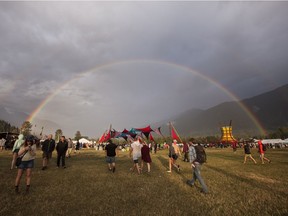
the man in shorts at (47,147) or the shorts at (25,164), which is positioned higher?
the man in shorts at (47,147)

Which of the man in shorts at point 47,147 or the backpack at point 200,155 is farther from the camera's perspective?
the man in shorts at point 47,147

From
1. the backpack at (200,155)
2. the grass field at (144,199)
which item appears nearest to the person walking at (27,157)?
the grass field at (144,199)

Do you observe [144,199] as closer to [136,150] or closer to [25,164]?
[25,164]

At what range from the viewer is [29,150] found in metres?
9.27

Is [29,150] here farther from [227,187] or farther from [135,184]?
[227,187]

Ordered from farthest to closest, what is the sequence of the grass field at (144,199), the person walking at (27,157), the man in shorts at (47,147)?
the man in shorts at (47,147)
the person walking at (27,157)
the grass field at (144,199)

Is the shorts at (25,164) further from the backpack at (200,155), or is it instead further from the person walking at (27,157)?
the backpack at (200,155)

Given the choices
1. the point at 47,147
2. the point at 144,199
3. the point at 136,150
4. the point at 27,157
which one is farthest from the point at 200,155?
the point at 47,147

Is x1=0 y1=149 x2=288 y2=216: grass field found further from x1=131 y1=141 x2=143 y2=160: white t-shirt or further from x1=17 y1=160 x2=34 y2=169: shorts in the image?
x1=131 y1=141 x2=143 y2=160: white t-shirt

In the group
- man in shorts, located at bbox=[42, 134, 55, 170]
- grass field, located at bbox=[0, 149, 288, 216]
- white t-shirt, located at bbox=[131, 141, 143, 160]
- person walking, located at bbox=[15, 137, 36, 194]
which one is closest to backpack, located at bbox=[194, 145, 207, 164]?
grass field, located at bbox=[0, 149, 288, 216]

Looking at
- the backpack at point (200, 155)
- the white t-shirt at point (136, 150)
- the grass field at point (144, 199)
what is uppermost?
the white t-shirt at point (136, 150)

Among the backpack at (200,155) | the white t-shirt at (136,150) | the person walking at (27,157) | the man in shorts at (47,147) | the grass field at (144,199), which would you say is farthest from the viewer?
the man in shorts at (47,147)

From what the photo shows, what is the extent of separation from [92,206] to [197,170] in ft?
16.4

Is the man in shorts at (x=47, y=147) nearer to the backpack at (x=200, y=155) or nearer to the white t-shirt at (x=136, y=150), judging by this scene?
the white t-shirt at (x=136, y=150)
